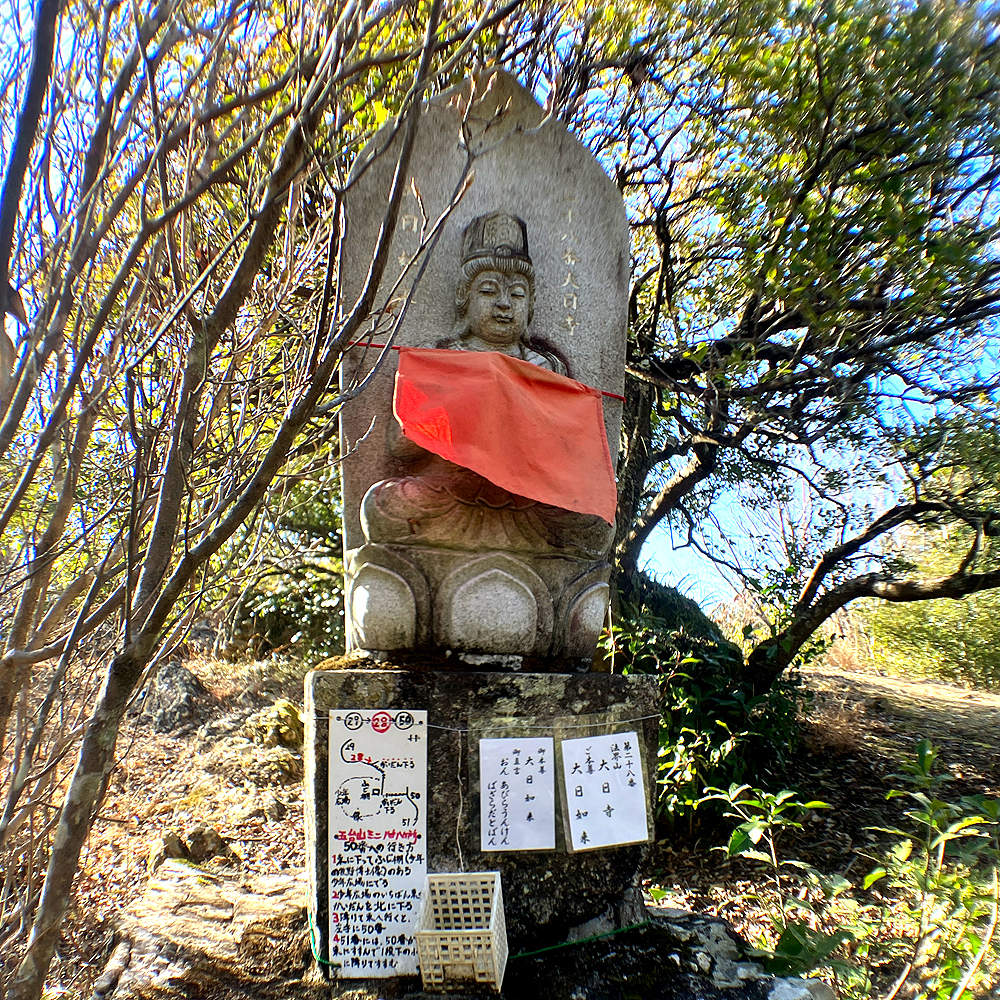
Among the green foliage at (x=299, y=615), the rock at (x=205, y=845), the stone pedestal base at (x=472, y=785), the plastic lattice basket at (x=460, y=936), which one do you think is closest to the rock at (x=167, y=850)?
the rock at (x=205, y=845)

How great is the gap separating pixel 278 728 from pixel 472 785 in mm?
3437

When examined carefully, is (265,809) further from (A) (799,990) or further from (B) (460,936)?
(A) (799,990)

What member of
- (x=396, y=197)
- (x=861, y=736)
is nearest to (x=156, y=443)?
(x=396, y=197)

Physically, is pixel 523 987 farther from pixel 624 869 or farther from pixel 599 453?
pixel 599 453

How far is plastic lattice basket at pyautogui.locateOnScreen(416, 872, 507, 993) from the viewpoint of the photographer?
187cm

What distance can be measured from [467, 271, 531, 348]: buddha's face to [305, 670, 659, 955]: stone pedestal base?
1387mm

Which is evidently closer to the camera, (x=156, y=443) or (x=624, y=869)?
(x=156, y=443)

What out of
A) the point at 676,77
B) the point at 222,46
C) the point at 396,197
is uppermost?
the point at 676,77

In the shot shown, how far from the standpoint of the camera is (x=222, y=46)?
4.79ft

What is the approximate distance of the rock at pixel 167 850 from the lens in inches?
139

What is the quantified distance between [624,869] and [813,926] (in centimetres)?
130

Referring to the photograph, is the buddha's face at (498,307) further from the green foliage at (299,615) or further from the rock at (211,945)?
the green foliage at (299,615)

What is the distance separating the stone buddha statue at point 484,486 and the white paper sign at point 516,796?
68cm

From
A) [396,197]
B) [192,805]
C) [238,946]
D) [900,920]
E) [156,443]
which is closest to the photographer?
[396,197]
